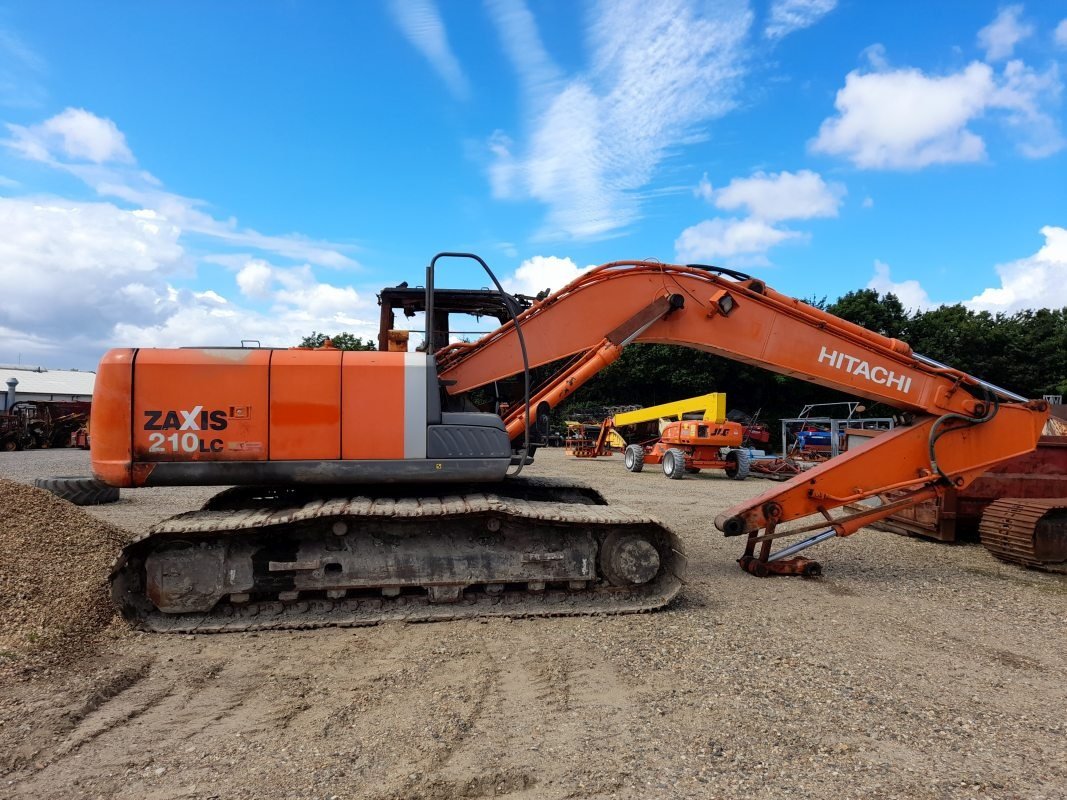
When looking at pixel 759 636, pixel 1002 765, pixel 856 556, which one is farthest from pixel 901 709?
pixel 856 556

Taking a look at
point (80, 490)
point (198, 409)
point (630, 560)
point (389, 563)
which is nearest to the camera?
point (198, 409)

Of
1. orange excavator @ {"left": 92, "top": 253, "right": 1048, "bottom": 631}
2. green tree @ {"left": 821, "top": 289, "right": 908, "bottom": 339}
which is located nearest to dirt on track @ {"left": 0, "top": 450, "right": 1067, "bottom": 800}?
orange excavator @ {"left": 92, "top": 253, "right": 1048, "bottom": 631}

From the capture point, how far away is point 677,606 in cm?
550

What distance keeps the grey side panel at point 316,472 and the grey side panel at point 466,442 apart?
0.06m

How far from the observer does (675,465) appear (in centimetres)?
1878

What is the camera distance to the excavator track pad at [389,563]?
4.92 meters

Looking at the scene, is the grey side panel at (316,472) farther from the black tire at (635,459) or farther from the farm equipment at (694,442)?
the black tire at (635,459)

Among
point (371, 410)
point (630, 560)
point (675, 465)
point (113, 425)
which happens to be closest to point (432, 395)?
point (371, 410)

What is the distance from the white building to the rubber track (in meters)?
60.8

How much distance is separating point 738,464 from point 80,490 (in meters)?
15.9

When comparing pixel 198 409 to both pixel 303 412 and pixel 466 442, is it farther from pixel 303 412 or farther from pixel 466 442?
pixel 466 442

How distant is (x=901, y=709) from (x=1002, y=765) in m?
Result: 0.59

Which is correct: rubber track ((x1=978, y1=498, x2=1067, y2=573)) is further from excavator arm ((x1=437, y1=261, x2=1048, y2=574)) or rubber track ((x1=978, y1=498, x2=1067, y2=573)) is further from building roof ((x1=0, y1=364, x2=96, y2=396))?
building roof ((x1=0, y1=364, x2=96, y2=396))

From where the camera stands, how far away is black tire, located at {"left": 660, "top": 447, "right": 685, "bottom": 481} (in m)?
18.7
